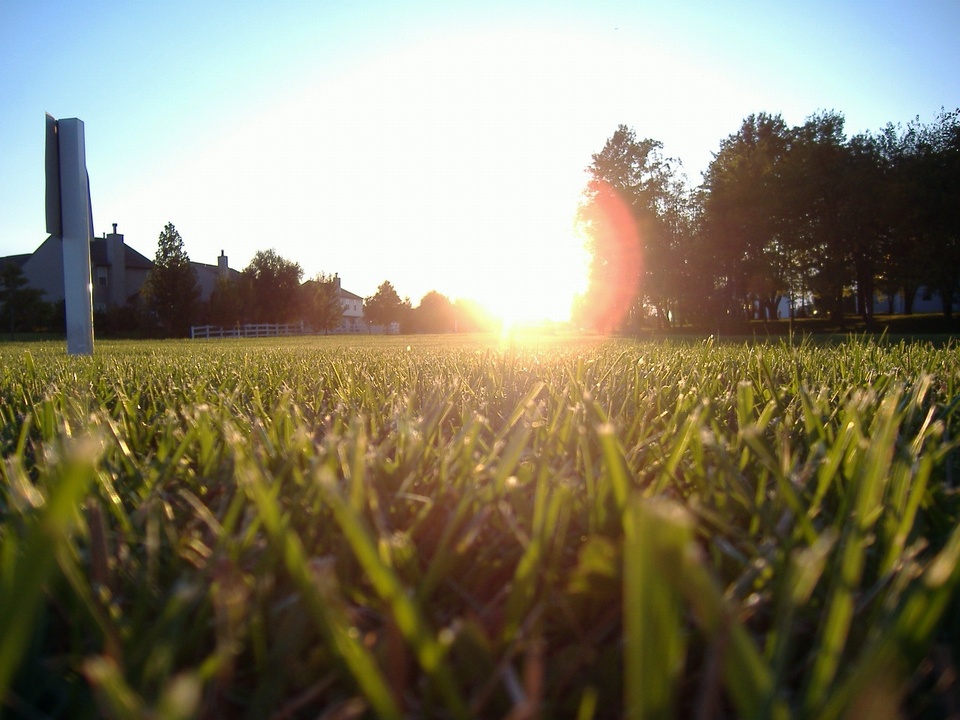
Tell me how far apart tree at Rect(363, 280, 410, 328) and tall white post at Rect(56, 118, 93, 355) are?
219 feet

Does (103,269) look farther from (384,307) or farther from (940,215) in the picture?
(940,215)

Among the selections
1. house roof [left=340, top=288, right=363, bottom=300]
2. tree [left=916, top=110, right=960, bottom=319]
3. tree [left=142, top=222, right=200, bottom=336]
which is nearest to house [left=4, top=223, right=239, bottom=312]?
tree [left=142, top=222, right=200, bottom=336]

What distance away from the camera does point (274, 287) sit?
52219 millimetres

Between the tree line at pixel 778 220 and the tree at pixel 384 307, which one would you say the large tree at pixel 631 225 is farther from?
the tree at pixel 384 307

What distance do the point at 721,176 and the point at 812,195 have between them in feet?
21.0

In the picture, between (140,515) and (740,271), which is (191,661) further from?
(740,271)

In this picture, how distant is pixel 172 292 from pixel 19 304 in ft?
29.0

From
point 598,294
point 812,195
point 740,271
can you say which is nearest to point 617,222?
point 598,294

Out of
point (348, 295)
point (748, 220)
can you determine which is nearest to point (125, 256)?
point (348, 295)

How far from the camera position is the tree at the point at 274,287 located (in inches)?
2039

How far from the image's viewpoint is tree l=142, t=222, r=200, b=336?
4409 cm

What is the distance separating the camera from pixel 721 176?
3284 cm

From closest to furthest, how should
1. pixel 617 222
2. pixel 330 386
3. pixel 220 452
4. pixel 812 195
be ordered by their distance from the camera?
1. pixel 220 452
2. pixel 330 386
3. pixel 812 195
4. pixel 617 222

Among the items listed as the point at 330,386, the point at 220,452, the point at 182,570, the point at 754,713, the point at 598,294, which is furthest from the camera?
the point at 598,294
